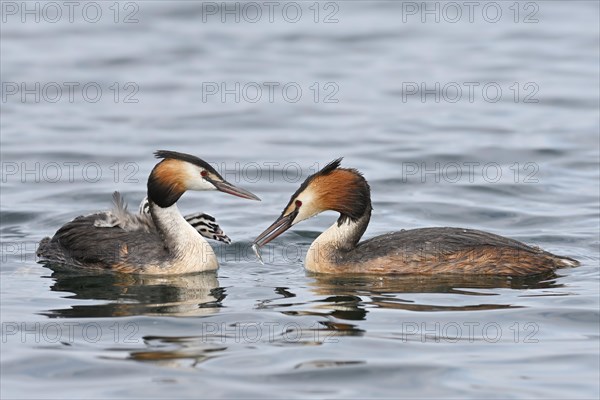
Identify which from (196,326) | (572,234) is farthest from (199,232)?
(572,234)

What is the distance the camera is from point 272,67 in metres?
24.6

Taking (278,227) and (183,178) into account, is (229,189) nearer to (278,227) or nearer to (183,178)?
(183,178)

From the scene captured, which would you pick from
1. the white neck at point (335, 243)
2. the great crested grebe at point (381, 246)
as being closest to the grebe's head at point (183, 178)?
the great crested grebe at point (381, 246)

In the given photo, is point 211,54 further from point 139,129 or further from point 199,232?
point 199,232

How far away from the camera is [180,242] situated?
12938mm

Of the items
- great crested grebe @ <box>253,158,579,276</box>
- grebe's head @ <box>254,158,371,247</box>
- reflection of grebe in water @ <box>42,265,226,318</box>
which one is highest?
grebe's head @ <box>254,158,371,247</box>

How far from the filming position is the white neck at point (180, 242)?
12.9 metres

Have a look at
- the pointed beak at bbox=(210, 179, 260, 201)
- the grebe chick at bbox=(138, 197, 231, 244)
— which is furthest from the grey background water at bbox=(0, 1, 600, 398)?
the pointed beak at bbox=(210, 179, 260, 201)

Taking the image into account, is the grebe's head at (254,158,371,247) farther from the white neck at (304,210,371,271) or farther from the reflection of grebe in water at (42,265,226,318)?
the reflection of grebe in water at (42,265,226,318)

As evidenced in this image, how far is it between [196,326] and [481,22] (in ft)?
61.6

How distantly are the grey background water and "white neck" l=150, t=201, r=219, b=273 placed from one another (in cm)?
15

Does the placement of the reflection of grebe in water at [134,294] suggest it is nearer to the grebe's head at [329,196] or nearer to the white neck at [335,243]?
the grebe's head at [329,196]

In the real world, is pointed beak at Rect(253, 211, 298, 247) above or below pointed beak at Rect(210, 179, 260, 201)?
below

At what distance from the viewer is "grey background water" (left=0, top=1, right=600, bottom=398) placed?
9969 mm
